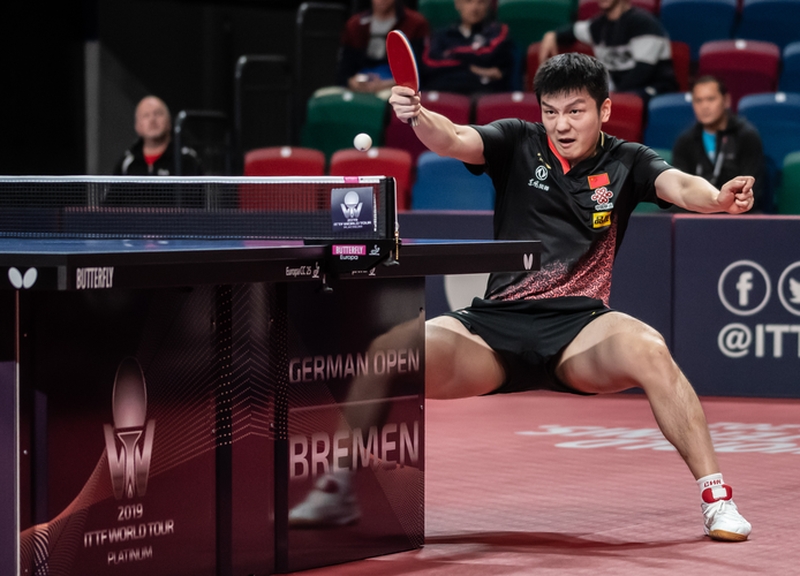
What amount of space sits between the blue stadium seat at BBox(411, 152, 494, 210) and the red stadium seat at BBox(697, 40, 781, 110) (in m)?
2.08

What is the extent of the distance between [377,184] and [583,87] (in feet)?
3.51

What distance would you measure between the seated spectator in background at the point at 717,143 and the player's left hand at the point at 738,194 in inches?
173

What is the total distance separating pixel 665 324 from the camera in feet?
25.5

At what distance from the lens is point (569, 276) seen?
4344 millimetres

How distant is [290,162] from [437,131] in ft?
17.8

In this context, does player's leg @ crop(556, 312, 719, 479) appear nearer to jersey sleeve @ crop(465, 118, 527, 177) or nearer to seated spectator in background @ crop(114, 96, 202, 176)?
jersey sleeve @ crop(465, 118, 527, 177)

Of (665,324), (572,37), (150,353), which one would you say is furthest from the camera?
(572,37)

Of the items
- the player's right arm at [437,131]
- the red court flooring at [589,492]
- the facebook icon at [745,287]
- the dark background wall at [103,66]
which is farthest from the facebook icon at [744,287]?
the dark background wall at [103,66]

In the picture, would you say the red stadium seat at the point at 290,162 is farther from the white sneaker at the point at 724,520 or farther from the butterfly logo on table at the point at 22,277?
the butterfly logo on table at the point at 22,277

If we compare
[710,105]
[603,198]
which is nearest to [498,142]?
[603,198]

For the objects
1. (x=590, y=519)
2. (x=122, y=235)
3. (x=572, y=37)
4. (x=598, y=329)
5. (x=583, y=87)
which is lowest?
(x=590, y=519)

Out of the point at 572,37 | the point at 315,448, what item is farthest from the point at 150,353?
the point at 572,37

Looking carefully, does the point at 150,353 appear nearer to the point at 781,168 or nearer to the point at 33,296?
the point at 33,296

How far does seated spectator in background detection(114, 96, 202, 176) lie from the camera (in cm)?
952
